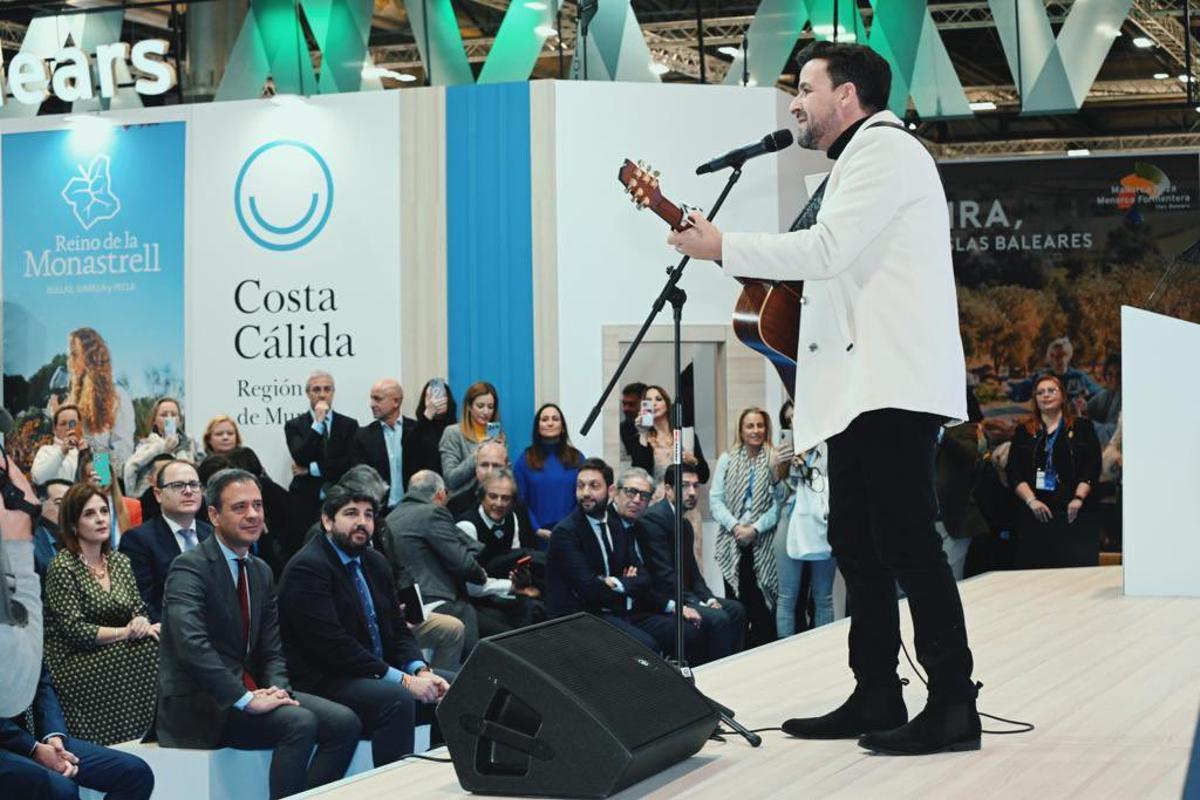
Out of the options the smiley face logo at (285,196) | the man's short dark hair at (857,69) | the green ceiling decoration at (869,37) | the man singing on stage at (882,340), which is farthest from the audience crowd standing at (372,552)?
the green ceiling decoration at (869,37)

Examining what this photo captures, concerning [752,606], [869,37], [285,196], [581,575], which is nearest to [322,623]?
[581,575]

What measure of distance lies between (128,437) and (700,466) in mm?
3653

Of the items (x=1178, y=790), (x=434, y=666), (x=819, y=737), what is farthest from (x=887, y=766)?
(x=434, y=666)

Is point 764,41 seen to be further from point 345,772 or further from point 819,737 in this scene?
point 819,737

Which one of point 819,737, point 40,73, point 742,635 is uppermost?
point 40,73

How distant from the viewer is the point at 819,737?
3.32 m

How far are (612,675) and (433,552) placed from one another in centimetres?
348

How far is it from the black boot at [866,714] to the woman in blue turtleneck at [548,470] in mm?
5003

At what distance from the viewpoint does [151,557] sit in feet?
18.5

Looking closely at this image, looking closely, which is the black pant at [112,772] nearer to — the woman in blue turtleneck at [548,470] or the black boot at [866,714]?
the black boot at [866,714]

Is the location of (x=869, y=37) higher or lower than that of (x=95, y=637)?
higher

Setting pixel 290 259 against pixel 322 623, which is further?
pixel 290 259

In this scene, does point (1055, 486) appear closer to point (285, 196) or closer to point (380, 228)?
point (380, 228)

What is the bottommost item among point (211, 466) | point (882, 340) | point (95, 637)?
point (95, 637)
